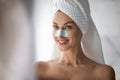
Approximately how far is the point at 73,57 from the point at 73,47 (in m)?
0.04

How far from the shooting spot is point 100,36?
1271mm

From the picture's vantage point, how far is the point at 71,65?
1249 millimetres

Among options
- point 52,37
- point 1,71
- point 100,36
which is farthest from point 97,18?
point 1,71

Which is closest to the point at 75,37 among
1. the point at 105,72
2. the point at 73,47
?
the point at 73,47

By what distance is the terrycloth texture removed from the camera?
120 cm

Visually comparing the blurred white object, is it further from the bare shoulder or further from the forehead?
the bare shoulder

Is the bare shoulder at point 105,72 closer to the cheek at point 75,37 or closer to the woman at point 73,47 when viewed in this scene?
the woman at point 73,47

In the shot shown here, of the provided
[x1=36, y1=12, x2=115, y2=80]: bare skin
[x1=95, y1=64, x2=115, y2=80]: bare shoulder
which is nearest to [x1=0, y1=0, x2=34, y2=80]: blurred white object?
[x1=36, y1=12, x2=115, y2=80]: bare skin

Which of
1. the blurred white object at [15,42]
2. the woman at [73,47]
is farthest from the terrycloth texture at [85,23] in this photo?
the blurred white object at [15,42]

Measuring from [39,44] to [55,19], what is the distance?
0.11 metres

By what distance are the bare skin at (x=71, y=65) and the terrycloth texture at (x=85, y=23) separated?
0.02m

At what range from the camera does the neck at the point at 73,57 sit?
48.9 inches

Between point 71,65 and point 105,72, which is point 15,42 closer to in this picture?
point 71,65

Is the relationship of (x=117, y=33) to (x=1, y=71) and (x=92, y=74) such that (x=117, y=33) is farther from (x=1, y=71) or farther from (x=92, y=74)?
(x=1, y=71)
